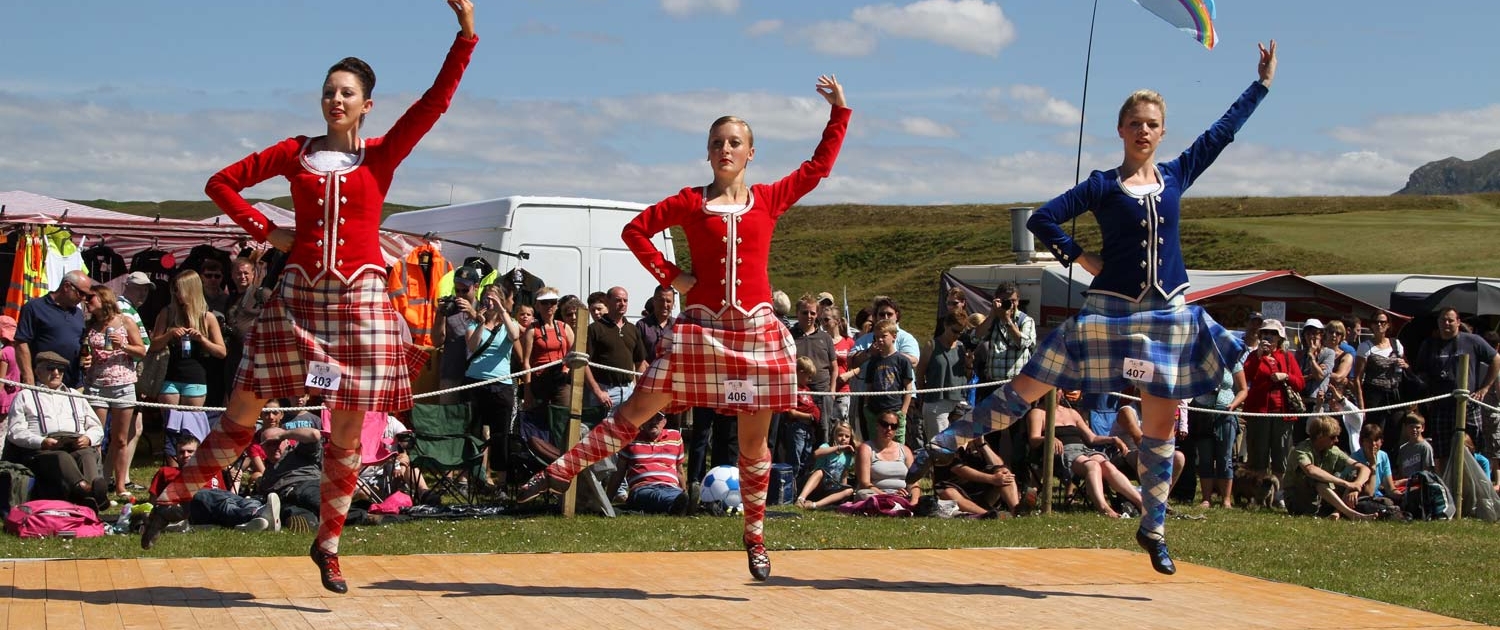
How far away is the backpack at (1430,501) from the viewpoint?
10836 mm

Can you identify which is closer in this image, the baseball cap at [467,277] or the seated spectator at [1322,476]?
the seated spectator at [1322,476]

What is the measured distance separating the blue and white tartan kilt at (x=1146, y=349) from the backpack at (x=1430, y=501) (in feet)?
18.7

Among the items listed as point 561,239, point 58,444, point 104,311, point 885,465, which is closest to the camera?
point 58,444

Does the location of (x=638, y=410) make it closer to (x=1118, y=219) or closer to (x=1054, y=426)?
(x=1118, y=219)

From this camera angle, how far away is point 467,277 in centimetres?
1293

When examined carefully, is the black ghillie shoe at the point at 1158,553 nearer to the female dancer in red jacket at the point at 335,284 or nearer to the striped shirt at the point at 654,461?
the female dancer in red jacket at the point at 335,284

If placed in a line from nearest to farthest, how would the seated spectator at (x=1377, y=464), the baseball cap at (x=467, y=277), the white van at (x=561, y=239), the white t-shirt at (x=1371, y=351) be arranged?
the seated spectator at (x=1377, y=464)
the baseball cap at (x=467, y=277)
the white t-shirt at (x=1371, y=351)
the white van at (x=561, y=239)

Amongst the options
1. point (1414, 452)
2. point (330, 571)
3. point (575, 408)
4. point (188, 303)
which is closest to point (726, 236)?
point (330, 571)

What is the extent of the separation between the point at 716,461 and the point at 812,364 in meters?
1.21

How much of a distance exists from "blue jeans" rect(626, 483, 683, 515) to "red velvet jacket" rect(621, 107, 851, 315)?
154 inches

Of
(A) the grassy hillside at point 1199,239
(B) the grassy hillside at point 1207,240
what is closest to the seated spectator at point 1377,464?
(A) the grassy hillside at point 1199,239

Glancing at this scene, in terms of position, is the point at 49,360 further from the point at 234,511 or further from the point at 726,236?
the point at 726,236

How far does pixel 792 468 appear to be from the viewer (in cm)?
1084

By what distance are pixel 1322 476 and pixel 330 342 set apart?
26.1 feet
